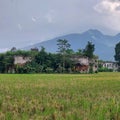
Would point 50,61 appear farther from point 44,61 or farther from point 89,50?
point 89,50

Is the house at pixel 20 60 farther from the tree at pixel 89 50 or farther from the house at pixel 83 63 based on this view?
the tree at pixel 89 50

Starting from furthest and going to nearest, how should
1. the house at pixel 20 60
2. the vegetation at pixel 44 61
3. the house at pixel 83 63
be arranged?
the house at pixel 83 63 → the house at pixel 20 60 → the vegetation at pixel 44 61

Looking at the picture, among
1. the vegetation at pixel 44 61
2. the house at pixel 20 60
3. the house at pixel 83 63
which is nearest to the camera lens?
the vegetation at pixel 44 61

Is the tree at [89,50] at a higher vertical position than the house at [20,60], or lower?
higher

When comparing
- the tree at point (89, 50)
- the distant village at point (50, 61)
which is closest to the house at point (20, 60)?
the distant village at point (50, 61)

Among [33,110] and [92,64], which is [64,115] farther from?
[92,64]

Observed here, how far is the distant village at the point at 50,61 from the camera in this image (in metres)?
73.4

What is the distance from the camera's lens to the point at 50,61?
245 feet

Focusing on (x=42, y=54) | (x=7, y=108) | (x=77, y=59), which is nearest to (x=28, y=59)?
(x=42, y=54)

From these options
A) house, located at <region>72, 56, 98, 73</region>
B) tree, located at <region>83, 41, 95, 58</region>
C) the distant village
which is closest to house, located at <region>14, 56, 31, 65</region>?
the distant village

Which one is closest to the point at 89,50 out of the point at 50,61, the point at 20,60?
the point at 50,61

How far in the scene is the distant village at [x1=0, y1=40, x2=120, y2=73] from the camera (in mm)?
73438

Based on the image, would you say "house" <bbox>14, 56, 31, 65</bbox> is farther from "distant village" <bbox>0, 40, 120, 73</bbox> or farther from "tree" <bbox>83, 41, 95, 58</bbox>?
"tree" <bbox>83, 41, 95, 58</bbox>

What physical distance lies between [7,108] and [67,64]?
68.7m
